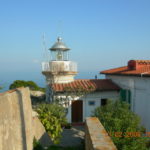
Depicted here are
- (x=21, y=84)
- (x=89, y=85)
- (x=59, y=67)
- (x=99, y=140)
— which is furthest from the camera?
(x=21, y=84)

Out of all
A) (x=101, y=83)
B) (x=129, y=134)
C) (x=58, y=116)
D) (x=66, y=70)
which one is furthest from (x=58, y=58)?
(x=129, y=134)

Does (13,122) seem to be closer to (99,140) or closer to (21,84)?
(99,140)

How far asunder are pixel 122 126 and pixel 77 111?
21.3 ft

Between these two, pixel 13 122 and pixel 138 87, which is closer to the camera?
pixel 13 122

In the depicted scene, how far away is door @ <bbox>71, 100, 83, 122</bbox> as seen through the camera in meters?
13.2

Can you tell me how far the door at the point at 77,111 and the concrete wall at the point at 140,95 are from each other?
3604mm

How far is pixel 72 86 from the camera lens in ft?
43.7

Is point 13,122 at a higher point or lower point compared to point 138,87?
lower

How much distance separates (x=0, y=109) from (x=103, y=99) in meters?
10.3

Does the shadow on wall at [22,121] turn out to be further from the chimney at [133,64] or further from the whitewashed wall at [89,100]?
the chimney at [133,64]

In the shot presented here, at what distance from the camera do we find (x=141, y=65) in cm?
1348

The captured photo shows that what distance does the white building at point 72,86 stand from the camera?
42.2ft

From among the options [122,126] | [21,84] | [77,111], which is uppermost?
[21,84]

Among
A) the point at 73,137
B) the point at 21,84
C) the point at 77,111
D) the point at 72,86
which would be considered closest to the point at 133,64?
the point at 72,86
